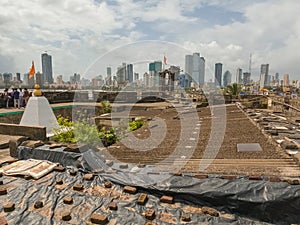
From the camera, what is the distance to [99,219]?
6.91 ft

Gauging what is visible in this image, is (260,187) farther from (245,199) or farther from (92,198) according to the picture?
(92,198)

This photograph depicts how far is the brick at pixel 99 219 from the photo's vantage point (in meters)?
2.09

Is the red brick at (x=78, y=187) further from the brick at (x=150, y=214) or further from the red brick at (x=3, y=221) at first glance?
the brick at (x=150, y=214)

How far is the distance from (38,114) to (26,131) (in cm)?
76

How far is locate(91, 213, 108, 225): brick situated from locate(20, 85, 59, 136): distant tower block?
5.95 meters

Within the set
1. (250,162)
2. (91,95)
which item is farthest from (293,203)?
(91,95)

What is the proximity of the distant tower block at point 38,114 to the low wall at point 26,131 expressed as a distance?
15.6 inches

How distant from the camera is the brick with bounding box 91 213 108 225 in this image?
6.87 feet

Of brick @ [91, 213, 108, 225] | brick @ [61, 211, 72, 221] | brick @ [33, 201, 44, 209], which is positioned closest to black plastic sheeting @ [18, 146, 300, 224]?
brick @ [91, 213, 108, 225]

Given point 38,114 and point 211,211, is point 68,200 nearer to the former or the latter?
point 211,211

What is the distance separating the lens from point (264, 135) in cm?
505

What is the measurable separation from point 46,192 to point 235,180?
234 cm

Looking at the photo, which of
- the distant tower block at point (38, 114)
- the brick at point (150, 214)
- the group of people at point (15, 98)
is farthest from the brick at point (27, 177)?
the group of people at point (15, 98)

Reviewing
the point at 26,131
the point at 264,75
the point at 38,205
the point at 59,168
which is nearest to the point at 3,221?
the point at 38,205
